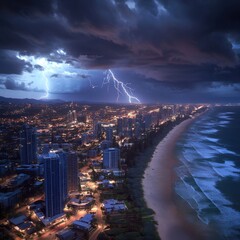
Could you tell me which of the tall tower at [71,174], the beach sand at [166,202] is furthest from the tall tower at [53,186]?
the beach sand at [166,202]

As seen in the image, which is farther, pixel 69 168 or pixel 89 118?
pixel 89 118

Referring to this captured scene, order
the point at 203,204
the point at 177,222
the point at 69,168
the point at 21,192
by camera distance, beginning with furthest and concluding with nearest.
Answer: the point at 69,168, the point at 21,192, the point at 203,204, the point at 177,222

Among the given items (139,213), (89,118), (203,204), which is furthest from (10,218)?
(89,118)

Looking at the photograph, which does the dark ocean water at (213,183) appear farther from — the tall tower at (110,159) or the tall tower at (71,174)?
the tall tower at (71,174)

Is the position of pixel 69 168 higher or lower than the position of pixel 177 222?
higher

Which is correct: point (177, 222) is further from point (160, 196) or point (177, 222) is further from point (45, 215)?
point (45, 215)

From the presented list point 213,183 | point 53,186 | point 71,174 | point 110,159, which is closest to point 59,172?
point 53,186

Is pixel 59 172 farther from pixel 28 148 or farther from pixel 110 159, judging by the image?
pixel 28 148

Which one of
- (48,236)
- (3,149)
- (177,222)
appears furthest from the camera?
(3,149)
